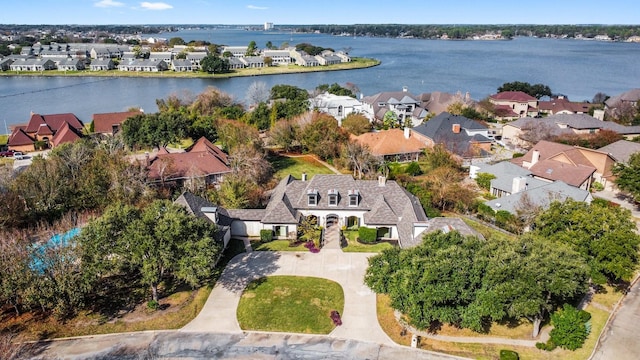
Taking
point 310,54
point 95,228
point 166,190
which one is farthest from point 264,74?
point 95,228

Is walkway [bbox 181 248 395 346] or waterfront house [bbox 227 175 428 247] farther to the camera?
waterfront house [bbox 227 175 428 247]

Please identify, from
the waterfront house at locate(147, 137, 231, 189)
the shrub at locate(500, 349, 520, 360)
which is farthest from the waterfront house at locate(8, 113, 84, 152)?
the shrub at locate(500, 349, 520, 360)

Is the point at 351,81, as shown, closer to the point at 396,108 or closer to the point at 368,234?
the point at 396,108

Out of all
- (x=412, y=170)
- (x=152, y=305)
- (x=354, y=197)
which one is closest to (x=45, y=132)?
(x=152, y=305)

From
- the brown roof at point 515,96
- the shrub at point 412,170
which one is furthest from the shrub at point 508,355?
the brown roof at point 515,96

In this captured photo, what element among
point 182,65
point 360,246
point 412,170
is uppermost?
point 182,65

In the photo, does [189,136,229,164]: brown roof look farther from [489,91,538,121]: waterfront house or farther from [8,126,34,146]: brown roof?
[489,91,538,121]: waterfront house
